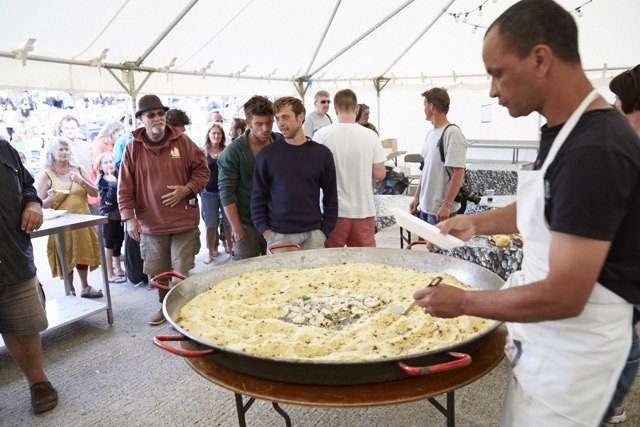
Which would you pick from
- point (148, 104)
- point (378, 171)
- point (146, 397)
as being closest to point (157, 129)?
point (148, 104)

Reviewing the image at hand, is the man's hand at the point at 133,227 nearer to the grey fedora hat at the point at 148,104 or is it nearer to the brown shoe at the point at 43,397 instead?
the grey fedora hat at the point at 148,104

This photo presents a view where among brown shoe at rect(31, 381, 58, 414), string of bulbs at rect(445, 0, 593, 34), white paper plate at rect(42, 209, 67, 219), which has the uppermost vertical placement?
string of bulbs at rect(445, 0, 593, 34)

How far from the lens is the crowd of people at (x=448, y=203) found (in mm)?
858

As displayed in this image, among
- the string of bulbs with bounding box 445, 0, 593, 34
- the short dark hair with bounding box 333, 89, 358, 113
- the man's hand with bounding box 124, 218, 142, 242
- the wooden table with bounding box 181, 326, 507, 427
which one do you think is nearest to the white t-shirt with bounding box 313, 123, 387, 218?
the short dark hair with bounding box 333, 89, 358, 113

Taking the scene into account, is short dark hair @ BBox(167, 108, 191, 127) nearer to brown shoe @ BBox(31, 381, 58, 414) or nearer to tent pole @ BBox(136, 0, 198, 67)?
tent pole @ BBox(136, 0, 198, 67)

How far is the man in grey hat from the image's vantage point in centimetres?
308

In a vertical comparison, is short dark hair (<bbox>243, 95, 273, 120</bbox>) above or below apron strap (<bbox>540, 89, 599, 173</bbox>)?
above

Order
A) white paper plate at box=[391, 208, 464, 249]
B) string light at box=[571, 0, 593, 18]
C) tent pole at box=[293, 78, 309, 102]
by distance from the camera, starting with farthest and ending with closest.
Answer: tent pole at box=[293, 78, 309, 102] → string light at box=[571, 0, 593, 18] → white paper plate at box=[391, 208, 464, 249]

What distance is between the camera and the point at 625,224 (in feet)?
2.90

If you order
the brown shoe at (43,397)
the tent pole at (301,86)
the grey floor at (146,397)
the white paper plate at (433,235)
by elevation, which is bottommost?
the grey floor at (146,397)

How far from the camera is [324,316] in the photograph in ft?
5.23

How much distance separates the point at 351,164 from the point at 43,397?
2.15 meters

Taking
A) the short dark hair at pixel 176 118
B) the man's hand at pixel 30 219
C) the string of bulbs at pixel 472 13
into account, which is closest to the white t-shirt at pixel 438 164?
the short dark hair at pixel 176 118

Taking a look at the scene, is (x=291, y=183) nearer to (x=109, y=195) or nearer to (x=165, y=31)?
(x=109, y=195)
